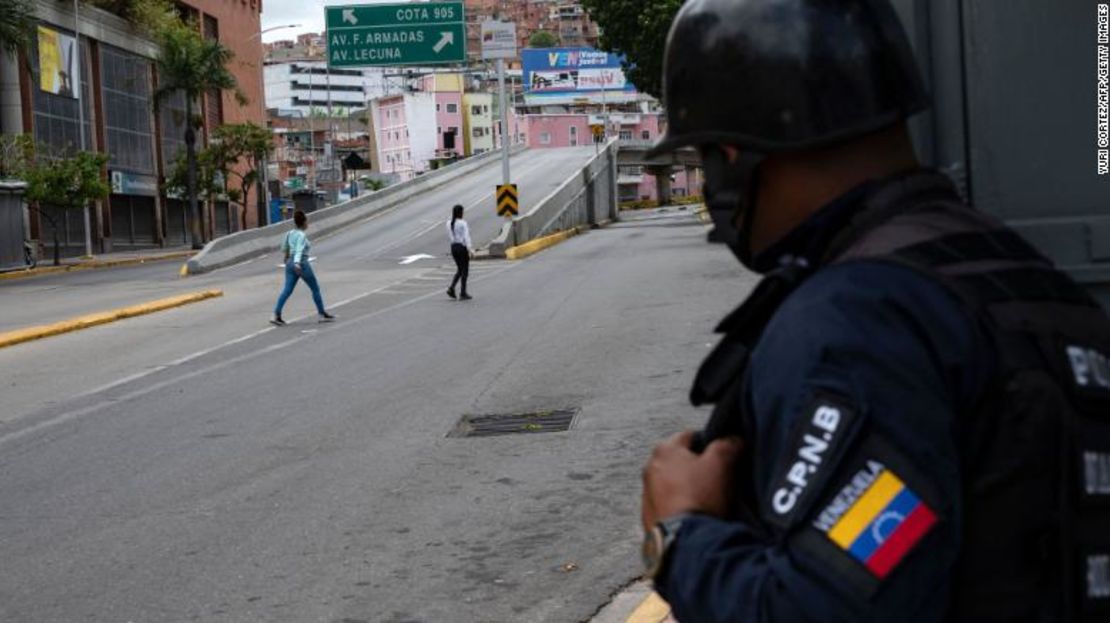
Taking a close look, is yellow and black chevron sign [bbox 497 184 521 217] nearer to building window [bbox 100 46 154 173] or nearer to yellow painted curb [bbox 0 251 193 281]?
yellow painted curb [bbox 0 251 193 281]

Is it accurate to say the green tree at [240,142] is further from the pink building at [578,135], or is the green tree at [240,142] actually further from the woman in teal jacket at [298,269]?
the pink building at [578,135]

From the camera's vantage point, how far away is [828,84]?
1.86 meters

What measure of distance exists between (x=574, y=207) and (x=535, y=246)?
44.1 ft

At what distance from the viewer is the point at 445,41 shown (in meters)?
44.8

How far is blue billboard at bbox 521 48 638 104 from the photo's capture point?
168 metres

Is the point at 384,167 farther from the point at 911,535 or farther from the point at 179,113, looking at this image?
the point at 911,535

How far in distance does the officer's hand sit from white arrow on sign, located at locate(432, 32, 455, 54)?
43.6m

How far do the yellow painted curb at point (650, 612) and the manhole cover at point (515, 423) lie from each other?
174 inches

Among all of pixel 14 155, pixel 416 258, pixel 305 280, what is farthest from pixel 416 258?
pixel 305 280

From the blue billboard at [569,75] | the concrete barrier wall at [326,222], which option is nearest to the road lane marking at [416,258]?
the concrete barrier wall at [326,222]

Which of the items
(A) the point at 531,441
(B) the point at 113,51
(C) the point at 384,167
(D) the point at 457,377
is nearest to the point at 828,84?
(A) the point at 531,441

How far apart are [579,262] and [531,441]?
2241 cm

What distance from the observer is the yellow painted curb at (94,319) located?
20.1 metres

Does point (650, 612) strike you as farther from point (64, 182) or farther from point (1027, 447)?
point (64, 182)
